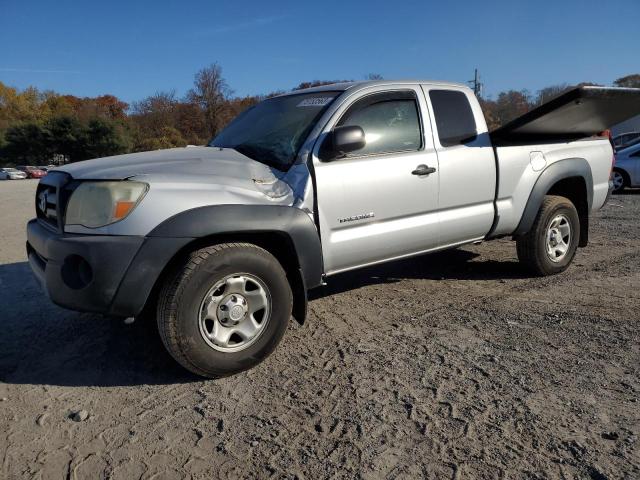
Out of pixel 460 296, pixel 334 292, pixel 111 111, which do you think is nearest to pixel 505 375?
pixel 460 296

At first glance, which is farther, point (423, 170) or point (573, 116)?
point (573, 116)

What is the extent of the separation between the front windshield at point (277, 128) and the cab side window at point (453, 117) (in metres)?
0.96

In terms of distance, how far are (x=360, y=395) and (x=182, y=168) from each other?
1.76m

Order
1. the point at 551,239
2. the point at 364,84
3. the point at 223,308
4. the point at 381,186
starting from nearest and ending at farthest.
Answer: the point at 223,308 < the point at 381,186 < the point at 364,84 < the point at 551,239

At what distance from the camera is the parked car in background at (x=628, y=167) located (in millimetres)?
13359

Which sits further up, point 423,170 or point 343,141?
point 343,141

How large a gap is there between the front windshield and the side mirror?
0.68ft

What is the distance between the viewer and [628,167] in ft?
44.2

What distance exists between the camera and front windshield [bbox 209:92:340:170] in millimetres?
3676

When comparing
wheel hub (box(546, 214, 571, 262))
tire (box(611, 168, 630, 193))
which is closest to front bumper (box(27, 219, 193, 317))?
wheel hub (box(546, 214, 571, 262))

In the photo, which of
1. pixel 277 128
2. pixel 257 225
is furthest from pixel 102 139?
pixel 257 225

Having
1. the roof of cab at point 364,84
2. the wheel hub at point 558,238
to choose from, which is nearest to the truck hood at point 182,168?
the roof of cab at point 364,84

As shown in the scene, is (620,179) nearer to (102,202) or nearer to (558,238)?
(558,238)

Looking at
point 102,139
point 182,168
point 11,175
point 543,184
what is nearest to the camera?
point 182,168
